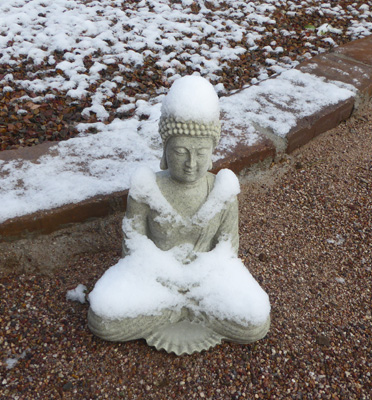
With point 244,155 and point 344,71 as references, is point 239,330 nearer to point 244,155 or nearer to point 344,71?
point 244,155

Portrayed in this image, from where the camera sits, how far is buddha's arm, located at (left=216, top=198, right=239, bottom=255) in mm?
2078

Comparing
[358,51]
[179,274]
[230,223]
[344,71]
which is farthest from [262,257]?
[358,51]

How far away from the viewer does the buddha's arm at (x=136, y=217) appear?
2039mm

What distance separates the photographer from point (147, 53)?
4.37 meters

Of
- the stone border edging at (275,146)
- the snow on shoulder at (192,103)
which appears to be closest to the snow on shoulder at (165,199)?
the snow on shoulder at (192,103)

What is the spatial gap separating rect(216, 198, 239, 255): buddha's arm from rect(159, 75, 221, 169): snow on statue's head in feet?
1.40

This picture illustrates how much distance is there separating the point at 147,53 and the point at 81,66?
28.5 inches

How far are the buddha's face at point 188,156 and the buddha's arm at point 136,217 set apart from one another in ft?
0.83

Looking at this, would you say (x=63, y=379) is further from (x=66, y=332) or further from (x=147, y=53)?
(x=147, y=53)

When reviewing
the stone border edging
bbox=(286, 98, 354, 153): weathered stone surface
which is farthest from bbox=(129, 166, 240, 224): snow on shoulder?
bbox=(286, 98, 354, 153): weathered stone surface

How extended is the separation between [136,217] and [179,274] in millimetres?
350

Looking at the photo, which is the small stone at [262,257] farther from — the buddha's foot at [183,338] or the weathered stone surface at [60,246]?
the weathered stone surface at [60,246]

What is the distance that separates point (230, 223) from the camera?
2.10 m

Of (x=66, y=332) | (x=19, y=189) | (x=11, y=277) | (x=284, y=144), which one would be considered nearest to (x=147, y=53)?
(x=284, y=144)
